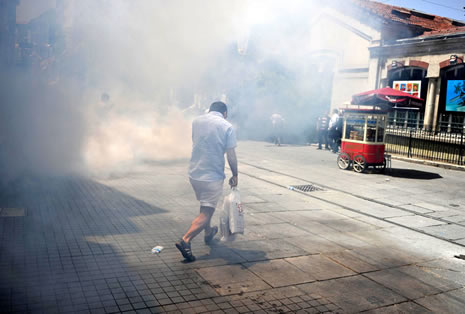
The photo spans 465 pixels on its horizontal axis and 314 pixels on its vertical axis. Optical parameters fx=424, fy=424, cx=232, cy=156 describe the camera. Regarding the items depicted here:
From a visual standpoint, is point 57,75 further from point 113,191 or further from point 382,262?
point 382,262

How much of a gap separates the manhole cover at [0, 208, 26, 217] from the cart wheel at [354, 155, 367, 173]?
7777 mm

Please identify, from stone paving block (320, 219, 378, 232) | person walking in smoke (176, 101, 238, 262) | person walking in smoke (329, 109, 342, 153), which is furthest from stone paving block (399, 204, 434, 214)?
person walking in smoke (329, 109, 342, 153)

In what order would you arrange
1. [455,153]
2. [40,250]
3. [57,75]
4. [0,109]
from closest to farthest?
[40,250] < [0,109] < [57,75] < [455,153]

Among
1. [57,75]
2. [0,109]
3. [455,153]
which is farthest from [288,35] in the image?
[0,109]

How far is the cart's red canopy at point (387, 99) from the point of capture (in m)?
11.2

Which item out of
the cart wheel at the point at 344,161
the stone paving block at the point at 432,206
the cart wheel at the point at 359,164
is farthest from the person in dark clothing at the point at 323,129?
the stone paving block at the point at 432,206

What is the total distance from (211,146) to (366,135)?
7.20 m

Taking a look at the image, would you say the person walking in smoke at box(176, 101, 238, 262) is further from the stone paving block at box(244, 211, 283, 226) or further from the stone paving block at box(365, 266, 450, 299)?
the stone paving block at box(365, 266, 450, 299)

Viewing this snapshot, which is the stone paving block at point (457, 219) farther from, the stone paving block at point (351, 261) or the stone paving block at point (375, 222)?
the stone paving block at point (351, 261)

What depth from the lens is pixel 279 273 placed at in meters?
3.99

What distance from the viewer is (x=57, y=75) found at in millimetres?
7637

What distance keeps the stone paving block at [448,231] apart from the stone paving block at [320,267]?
7.32 ft

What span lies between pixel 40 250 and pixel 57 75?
4.43 metres

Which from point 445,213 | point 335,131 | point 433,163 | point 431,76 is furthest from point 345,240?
point 431,76
